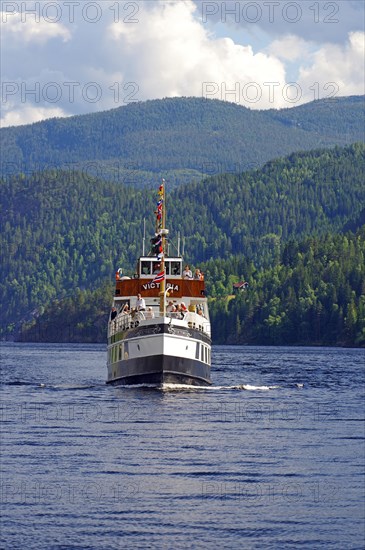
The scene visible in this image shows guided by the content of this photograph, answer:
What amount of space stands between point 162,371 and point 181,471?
34.7 metres

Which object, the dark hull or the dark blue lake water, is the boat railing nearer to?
the dark hull

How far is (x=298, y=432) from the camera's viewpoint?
64.6 m

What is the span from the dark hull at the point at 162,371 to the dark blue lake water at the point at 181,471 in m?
1.14

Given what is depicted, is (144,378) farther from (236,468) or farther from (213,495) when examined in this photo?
(213,495)

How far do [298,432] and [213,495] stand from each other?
19.1 metres

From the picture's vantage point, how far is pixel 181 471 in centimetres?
5100

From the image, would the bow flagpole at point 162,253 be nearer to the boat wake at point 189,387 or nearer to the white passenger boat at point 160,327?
the white passenger boat at point 160,327

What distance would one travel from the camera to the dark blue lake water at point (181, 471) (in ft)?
132

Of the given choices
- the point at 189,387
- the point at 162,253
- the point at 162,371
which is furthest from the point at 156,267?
the point at 162,371

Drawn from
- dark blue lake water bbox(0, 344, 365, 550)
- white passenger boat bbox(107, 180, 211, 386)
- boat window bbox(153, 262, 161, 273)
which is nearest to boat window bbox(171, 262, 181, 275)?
white passenger boat bbox(107, 180, 211, 386)

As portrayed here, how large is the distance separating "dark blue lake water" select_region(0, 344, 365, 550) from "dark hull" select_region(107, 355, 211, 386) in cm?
114

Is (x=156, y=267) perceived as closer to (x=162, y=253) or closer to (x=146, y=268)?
(x=146, y=268)

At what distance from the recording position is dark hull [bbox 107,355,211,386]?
8581cm

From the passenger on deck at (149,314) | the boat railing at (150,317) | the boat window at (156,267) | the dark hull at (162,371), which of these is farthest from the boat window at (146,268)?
the dark hull at (162,371)
